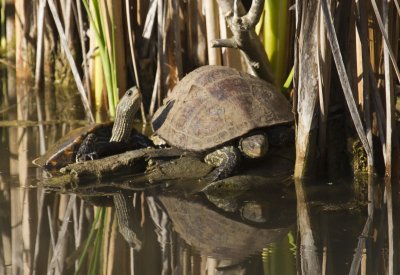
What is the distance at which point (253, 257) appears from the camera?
4.20m

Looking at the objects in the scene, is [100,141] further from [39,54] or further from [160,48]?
[39,54]

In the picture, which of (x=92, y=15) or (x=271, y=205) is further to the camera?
(x=92, y=15)

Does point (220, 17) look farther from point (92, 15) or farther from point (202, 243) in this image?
point (202, 243)

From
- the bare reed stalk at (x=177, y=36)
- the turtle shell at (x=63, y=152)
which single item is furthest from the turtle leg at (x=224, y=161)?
the bare reed stalk at (x=177, y=36)

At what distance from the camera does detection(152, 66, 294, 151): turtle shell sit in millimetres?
5680

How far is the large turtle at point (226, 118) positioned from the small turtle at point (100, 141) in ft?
1.04

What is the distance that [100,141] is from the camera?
20.2ft

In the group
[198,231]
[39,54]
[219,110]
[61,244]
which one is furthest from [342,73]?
[39,54]

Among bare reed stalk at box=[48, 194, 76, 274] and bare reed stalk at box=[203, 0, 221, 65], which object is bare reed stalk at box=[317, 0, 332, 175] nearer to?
bare reed stalk at box=[203, 0, 221, 65]

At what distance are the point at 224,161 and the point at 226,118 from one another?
0.98ft

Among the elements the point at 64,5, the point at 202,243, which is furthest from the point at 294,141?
the point at 64,5

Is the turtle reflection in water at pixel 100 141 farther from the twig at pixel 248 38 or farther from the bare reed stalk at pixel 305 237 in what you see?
the bare reed stalk at pixel 305 237

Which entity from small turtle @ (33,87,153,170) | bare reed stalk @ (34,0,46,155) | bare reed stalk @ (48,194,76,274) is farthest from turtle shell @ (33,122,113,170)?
bare reed stalk @ (34,0,46,155)

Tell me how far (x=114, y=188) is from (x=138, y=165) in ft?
1.29
